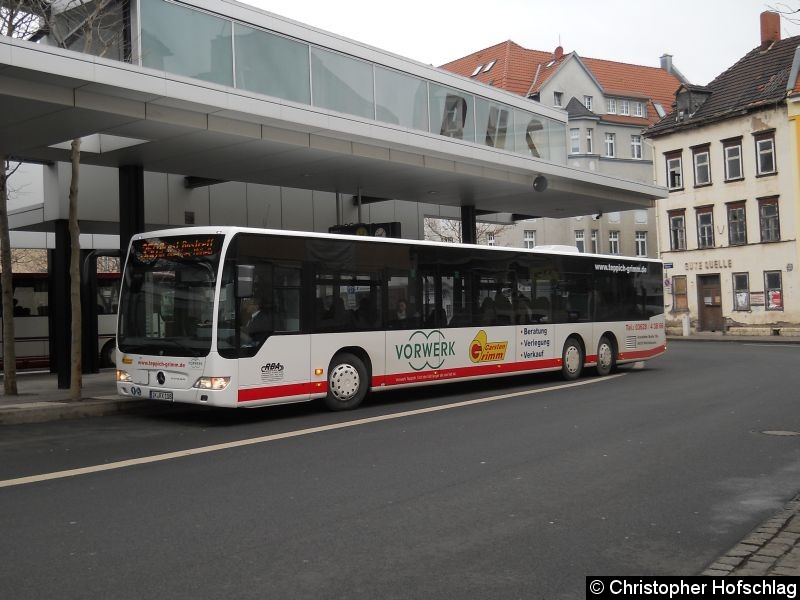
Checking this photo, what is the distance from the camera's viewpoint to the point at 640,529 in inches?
232

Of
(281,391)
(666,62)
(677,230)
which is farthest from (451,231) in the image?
(281,391)

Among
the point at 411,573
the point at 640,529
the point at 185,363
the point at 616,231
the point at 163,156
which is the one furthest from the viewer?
the point at 616,231

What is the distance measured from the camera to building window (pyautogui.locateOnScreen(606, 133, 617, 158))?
6850 cm

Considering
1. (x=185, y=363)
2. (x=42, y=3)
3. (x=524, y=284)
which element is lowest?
(x=185, y=363)

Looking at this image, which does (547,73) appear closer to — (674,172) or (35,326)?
(674,172)

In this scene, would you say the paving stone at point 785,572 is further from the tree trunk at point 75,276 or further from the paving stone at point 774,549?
the tree trunk at point 75,276

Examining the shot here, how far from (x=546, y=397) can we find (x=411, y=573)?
407 inches

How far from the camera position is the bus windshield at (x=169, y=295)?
11766 mm

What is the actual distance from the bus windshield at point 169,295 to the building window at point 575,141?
5776 cm

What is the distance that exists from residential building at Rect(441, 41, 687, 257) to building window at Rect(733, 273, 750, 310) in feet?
69.4

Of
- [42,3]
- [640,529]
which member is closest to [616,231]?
[42,3]

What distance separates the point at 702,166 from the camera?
4612 centimetres

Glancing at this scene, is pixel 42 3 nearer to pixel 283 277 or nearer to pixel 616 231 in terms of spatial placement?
pixel 283 277

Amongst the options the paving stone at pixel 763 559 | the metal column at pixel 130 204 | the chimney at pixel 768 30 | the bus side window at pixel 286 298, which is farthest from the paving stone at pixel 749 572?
the chimney at pixel 768 30
